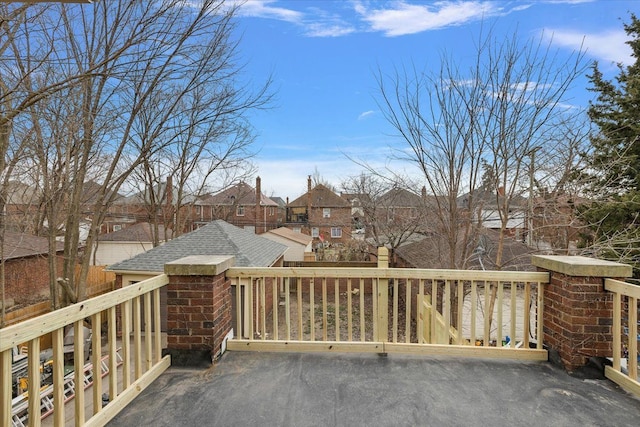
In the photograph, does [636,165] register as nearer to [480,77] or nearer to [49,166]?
[480,77]

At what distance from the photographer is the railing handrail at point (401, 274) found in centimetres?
333

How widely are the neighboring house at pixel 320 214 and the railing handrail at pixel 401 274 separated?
30124 millimetres

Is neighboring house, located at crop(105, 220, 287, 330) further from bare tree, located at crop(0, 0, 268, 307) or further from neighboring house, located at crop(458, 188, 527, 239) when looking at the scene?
neighboring house, located at crop(458, 188, 527, 239)

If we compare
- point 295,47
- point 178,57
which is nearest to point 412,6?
point 295,47

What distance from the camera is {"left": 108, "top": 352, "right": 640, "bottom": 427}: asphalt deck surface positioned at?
2350 mm

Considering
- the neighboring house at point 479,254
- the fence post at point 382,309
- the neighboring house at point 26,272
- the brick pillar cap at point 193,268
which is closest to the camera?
the brick pillar cap at point 193,268

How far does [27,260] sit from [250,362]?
56.0ft

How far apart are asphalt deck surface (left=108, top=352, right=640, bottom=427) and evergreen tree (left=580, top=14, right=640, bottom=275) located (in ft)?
14.5

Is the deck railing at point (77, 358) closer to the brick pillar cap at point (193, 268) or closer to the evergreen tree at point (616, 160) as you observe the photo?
the brick pillar cap at point (193, 268)

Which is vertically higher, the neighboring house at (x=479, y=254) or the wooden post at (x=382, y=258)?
the wooden post at (x=382, y=258)

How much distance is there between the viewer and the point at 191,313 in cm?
319

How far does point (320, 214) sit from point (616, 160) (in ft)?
96.1

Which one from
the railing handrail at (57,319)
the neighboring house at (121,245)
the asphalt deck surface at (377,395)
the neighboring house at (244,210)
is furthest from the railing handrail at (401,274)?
the neighboring house at (244,210)

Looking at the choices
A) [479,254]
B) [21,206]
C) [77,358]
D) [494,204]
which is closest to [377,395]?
[77,358]
